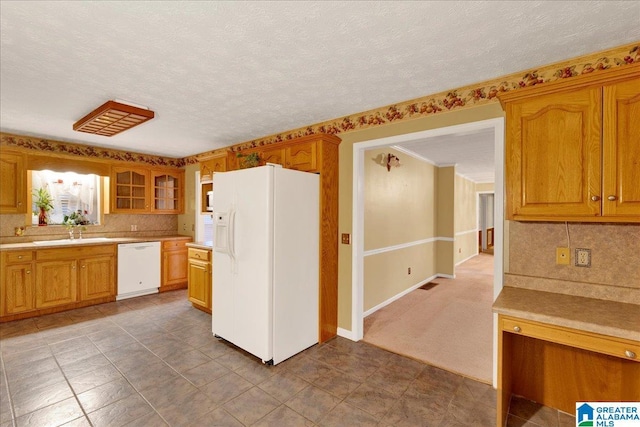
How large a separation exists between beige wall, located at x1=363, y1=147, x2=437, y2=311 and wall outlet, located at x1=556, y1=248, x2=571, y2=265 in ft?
7.01

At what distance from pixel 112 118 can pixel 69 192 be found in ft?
8.15

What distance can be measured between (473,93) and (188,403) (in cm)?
332

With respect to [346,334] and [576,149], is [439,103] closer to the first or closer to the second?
[576,149]

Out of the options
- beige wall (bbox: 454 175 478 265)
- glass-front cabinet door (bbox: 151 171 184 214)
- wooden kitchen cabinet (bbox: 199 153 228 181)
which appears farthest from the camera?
beige wall (bbox: 454 175 478 265)

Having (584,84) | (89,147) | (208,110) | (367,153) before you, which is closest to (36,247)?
(89,147)

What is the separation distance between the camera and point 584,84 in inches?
70.2

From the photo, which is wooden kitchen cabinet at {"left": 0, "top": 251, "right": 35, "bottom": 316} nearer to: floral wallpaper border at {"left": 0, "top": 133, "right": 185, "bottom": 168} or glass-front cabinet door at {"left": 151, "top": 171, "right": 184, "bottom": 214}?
floral wallpaper border at {"left": 0, "top": 133, "right": 185, "bottom": 168}

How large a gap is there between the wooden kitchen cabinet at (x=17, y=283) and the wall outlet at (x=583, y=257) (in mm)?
5783

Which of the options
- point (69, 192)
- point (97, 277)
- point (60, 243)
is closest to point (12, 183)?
point (69, 192)

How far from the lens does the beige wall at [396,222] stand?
4070 millimetres

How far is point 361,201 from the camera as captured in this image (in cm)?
325

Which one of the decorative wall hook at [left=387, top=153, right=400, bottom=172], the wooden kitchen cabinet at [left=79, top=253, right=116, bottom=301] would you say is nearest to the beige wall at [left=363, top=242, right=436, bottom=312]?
the decorative wall hook at [left=387, top=153, right=400, bottom=172]

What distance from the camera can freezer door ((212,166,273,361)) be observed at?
105 inches

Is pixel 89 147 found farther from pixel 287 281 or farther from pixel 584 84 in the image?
pixel 584 84
